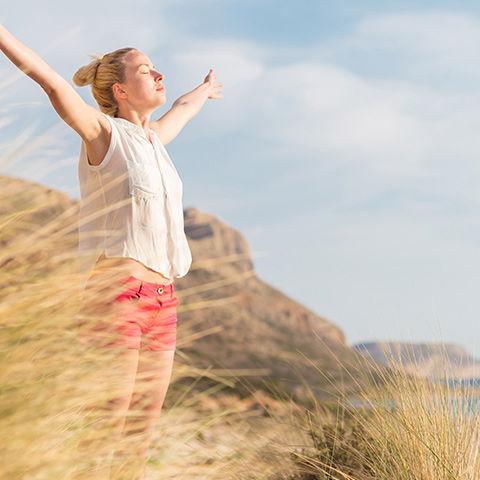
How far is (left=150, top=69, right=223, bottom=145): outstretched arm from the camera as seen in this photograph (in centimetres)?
367

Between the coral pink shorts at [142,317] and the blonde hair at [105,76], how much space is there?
94 centimetres

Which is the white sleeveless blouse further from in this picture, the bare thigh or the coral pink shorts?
the bare thigh

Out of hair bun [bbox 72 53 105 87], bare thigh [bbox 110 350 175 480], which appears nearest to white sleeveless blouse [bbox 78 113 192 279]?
bare thigh [bbox 110 350 175 480]

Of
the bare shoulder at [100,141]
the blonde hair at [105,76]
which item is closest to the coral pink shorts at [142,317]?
the bare shoulder at [100,141]

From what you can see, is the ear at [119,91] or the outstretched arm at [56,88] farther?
the ear at [119,91]

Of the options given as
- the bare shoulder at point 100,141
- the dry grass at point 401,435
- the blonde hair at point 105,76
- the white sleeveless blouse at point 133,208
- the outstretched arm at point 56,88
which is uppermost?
the blonde hair at point 105,76

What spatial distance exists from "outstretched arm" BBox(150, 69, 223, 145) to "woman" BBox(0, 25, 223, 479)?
493 millimetres

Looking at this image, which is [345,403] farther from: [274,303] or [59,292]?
[274,303]

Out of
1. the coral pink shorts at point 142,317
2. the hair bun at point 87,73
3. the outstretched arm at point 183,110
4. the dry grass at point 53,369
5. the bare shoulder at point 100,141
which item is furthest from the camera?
the outstretched arm at point 183,110

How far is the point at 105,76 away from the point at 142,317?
3.79 ft

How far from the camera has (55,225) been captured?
2.45 meters

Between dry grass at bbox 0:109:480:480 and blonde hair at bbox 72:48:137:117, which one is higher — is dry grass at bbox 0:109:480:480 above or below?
below

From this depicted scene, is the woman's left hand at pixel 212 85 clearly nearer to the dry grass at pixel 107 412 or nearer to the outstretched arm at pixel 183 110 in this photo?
the outstretched arm at pixel 183 110

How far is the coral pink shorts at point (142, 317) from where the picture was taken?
8.66ft
